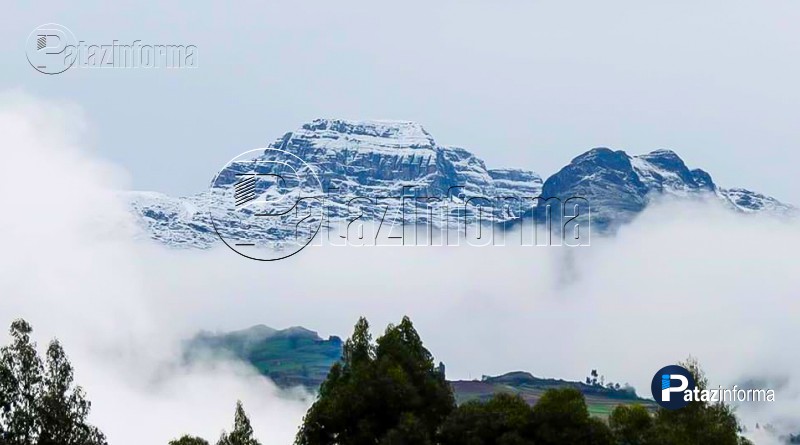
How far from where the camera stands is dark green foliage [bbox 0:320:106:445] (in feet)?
243

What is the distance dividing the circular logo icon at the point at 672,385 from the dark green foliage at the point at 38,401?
87.1 feet

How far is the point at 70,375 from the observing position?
76.6m

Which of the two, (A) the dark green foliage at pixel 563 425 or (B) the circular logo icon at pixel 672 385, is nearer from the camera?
(A) the dark green foliage at pixel 563 425

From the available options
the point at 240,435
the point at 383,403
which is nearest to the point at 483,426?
the point at 383,403

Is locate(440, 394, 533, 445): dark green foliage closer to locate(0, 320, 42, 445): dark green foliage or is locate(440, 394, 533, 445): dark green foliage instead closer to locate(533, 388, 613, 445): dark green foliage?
locate(533, 388, 613, 445): dark green foliage

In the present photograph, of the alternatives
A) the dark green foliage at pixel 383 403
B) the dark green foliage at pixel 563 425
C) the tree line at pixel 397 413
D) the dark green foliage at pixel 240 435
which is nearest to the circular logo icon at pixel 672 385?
the tree line at pixel 397 413

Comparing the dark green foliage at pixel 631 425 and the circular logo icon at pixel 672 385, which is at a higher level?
the circular logo icon at pixel 672 385

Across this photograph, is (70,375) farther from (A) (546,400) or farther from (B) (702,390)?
(B) (702,390)

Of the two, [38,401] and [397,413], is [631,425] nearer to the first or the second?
[397,413]

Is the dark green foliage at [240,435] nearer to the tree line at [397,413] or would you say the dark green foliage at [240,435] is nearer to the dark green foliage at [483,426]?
the tree line at [397,413]

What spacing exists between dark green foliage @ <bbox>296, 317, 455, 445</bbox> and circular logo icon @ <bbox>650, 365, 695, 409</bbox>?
1092 cm

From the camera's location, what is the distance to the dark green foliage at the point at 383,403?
6731 centimetres

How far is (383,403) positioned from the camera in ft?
222

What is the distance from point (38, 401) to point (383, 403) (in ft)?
58.4
